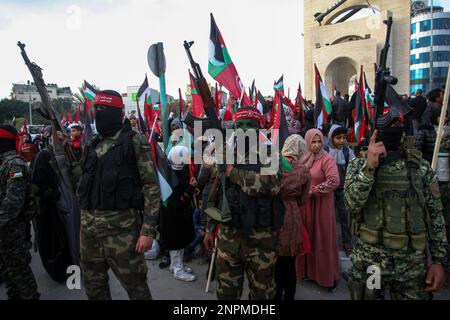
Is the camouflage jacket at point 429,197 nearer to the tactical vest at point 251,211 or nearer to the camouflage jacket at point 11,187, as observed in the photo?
the tactical vest at point 251,211

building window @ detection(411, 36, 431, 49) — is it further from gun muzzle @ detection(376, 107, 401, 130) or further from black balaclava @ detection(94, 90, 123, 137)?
black balaclava @ detection(94, 90, 123, 137)

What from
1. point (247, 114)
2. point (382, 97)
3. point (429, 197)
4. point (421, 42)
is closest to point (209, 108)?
point (247, 114)

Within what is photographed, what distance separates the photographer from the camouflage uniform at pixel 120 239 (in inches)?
100

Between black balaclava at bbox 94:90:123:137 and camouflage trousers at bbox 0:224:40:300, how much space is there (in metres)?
1.40

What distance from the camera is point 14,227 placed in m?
3.15

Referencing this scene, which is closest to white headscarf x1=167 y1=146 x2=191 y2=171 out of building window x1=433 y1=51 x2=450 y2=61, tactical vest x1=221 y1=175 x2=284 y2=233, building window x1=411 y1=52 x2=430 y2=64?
tactical vest x1=221 y1=175 x2=284 y2=233

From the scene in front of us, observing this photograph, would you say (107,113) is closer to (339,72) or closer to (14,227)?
(14,227)

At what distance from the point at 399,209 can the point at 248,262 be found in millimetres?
1128

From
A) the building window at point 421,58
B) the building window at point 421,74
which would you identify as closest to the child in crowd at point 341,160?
the building window at point 421,74

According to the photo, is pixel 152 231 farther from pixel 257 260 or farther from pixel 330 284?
pixel 330 284

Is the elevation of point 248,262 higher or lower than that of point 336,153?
lower

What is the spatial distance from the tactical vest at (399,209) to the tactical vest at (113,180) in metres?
1.74

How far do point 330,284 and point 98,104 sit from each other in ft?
9.78
